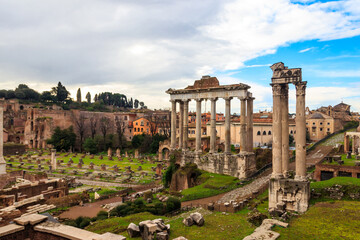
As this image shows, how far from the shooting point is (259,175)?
80.4 ft

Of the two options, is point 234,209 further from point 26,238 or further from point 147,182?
point 147,182

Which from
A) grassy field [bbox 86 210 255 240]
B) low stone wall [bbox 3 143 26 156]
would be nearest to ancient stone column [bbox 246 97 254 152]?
grassy field [bbox 86 210 255 240]

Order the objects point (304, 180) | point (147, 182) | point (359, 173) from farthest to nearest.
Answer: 1. point (147, 182)
2. point (359, 173)
3. point (304, 180)

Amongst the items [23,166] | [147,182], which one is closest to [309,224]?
[147,182]

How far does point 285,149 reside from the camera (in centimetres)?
1561

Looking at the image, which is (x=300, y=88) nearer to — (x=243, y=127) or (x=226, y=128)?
(x=243, y=127)

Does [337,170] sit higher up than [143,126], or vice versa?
[143,126]

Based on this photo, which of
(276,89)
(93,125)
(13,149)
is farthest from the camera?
(93,125)

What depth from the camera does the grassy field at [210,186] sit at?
66.4 feet

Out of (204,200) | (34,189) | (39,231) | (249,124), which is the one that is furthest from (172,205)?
(34,189)

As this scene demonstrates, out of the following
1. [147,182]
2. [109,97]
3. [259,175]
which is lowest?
[147,182]

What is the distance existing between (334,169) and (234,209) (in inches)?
465

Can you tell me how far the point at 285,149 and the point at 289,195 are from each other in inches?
104

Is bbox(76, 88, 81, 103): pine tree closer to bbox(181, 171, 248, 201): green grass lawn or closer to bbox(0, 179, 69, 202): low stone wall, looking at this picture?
bbox(0, 179, 69, 202): low stone wall
